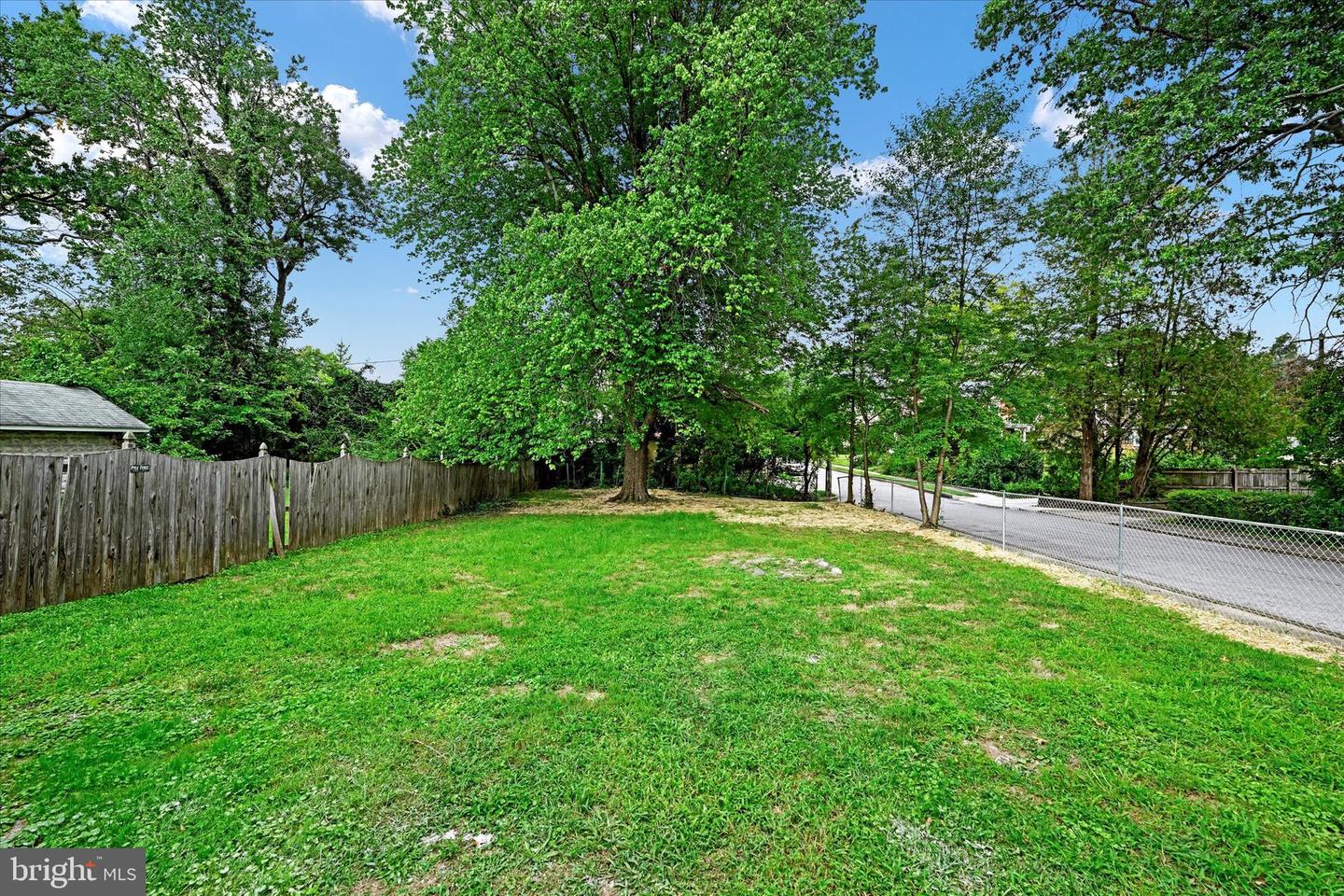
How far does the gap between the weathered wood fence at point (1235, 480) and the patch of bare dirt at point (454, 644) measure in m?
23.4

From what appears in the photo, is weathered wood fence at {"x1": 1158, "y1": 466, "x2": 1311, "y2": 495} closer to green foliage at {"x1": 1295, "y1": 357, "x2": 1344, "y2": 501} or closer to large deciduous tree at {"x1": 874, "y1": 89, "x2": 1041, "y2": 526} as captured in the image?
green foliage at {"x1": 1295, "y1": 357, "x2": 1344, "y2": 501}

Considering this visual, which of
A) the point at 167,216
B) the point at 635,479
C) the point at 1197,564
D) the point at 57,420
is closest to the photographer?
the point at 1197,564

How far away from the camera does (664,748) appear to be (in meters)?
2.62

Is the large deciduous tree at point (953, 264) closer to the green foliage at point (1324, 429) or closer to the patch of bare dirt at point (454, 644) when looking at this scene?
the green foliage at point (1324, 429)

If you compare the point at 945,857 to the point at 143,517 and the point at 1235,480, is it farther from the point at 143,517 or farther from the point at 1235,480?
the point at 1235,480

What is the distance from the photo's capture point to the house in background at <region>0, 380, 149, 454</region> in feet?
Result: 33.8

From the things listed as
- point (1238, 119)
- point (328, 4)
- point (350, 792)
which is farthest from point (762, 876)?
point (328, 4)

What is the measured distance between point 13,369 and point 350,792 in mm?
20106

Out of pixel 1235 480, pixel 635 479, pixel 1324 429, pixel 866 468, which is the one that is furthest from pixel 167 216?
pixel 1235 480

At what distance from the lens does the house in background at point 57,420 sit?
10.3 metres

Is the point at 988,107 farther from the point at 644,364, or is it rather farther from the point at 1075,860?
the point at 1075,860

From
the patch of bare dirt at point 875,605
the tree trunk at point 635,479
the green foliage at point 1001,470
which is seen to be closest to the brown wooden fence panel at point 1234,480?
the green foliage at point 1001,470

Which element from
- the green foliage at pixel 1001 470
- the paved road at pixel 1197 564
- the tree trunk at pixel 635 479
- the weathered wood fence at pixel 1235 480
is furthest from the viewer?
→ the green foliage at pixel 1001 470

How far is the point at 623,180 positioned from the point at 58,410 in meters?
13.7
